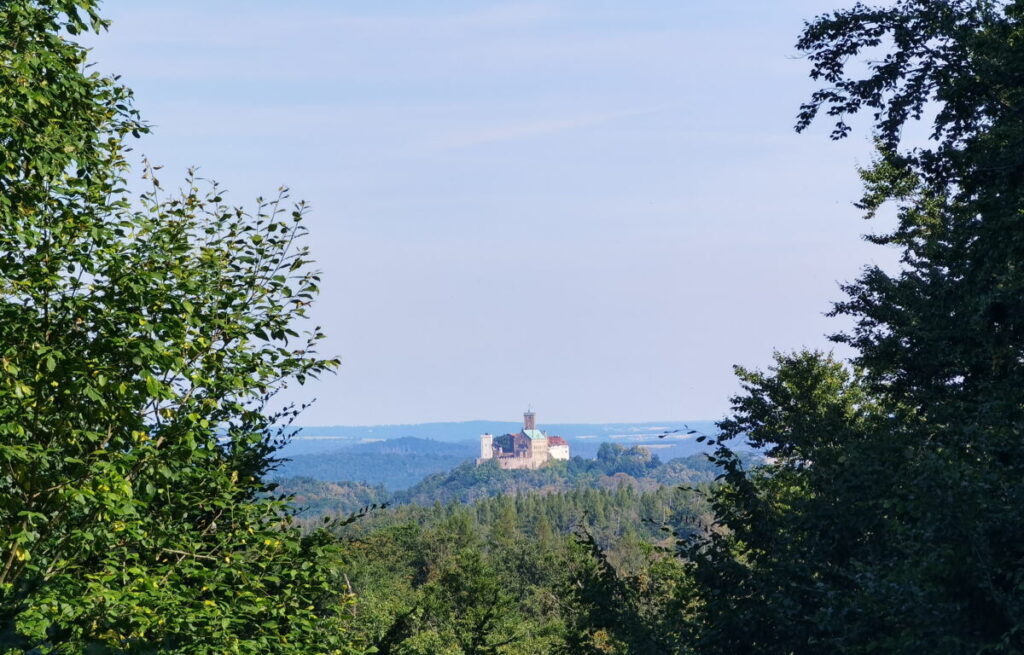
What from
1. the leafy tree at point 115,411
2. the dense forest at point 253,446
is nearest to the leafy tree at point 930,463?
the dense forest at point 253,446

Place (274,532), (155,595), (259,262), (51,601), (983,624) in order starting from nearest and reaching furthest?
(51,601) < (155,595) < (983,624) < (274,532) < (259,262)

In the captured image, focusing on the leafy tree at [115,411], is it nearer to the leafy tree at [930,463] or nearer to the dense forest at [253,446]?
the dense forest at [253,446]

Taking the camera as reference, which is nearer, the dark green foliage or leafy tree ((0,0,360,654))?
leafy tree ((0,0,360,654))

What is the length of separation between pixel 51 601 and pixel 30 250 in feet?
13.5

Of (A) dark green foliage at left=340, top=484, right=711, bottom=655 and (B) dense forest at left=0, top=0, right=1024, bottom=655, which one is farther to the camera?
(A) dark green foliage at left=340, top=484, right=711, bottom=655

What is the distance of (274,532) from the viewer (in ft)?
37.3

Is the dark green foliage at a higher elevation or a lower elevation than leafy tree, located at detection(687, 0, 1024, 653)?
lower

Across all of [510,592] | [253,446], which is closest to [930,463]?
[253,446]

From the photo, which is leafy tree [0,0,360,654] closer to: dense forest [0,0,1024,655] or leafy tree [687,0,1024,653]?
dense forest [0,0,1024,655]

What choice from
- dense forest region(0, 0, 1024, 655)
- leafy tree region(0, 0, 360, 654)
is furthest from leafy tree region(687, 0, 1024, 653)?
leafy tree region(0, 0, 360, 654)

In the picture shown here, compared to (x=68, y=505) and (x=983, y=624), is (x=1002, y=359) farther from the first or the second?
(x=68, y=505)

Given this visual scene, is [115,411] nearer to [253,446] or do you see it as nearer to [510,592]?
[253,446]

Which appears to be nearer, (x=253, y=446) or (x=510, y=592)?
(x=253, y=446)

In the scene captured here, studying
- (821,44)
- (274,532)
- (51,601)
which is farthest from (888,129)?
(51,601)
